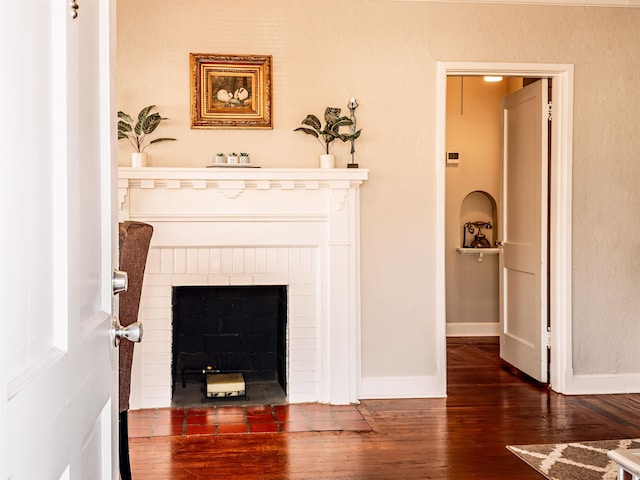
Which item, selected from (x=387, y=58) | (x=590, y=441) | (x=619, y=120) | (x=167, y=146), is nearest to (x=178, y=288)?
(x=167, y=146)

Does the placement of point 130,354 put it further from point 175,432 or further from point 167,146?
point 167,146

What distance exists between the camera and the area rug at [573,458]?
3236 mm

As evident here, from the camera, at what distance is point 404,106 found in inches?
185

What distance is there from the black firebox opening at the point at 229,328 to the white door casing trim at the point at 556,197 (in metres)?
1.09

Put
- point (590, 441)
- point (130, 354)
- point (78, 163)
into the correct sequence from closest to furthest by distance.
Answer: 1. point (78, 163)
2. point (130, 354)
3. point (590, 441)

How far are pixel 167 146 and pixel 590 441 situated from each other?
3.04 meters

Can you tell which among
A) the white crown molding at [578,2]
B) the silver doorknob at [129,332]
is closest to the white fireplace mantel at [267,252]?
the white crown molding at [578,2]

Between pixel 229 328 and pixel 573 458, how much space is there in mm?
2312

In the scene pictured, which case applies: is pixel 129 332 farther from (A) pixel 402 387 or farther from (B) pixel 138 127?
(A) pixel 402 387

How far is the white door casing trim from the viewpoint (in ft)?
15.5

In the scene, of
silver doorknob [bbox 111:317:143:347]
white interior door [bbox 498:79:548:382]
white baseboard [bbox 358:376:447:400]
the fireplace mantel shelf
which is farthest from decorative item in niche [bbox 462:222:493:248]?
silver doorknob [bbox 111:317:143:347]

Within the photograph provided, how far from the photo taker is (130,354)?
2588 mm

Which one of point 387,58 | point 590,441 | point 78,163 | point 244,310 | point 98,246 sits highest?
point 387,58

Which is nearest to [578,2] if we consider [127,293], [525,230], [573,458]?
[525,230]
